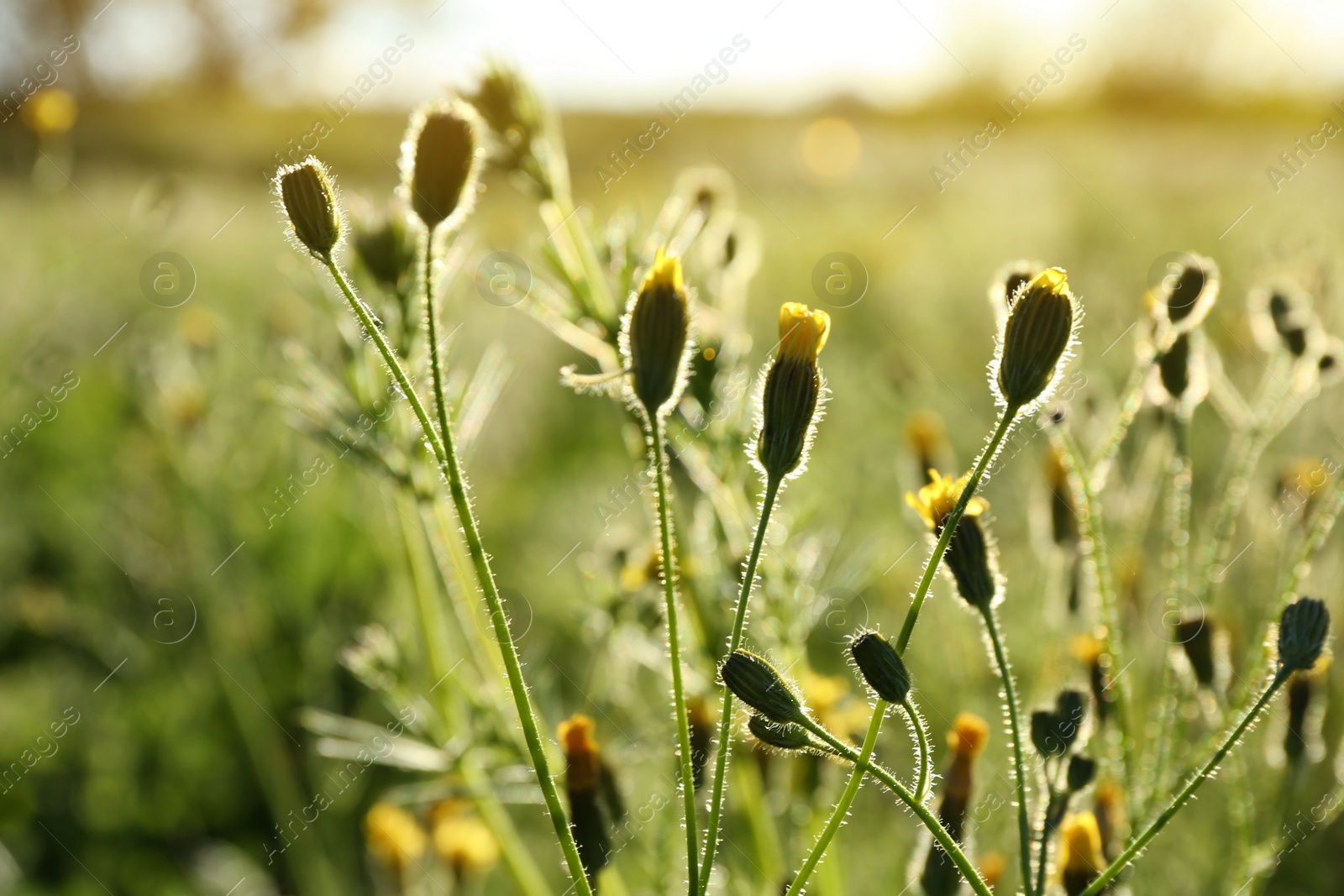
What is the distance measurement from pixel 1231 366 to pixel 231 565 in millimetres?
3840

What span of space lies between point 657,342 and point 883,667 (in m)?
0.30

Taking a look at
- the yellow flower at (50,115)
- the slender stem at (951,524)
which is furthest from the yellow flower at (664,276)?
the yellow flower at (50,115)

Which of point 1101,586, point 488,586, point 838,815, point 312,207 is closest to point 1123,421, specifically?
point 1101,586

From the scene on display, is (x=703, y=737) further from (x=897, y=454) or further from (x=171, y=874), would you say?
(x=897, y=454)

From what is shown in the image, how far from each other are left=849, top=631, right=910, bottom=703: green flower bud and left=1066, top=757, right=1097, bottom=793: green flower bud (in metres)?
0.26

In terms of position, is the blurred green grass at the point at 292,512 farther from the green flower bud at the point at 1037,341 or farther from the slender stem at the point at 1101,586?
the green flower bud at the point at 1037,341

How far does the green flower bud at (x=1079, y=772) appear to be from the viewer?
0.91 m

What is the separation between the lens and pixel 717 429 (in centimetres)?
147

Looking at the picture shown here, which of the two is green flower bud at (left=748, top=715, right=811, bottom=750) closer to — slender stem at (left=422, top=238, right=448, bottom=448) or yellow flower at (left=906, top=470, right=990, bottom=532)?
yellow flower at (left=906, top=470, right=990, bottom=532)

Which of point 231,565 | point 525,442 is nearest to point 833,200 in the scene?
point 525,442

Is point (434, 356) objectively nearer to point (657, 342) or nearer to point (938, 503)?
point (657, 342)

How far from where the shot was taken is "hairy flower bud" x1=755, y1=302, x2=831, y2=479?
2.81 ft

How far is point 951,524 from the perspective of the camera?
2.23 ft

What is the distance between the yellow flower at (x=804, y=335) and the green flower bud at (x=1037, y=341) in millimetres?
141
